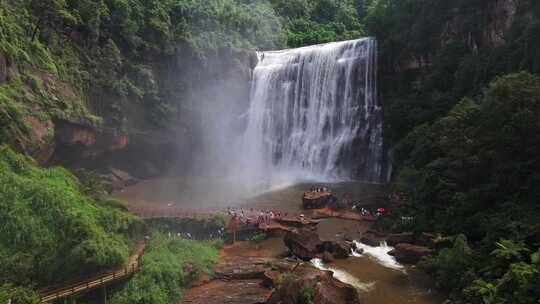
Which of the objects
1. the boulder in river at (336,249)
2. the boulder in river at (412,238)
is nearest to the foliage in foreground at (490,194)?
the boulder in river at (412,238)

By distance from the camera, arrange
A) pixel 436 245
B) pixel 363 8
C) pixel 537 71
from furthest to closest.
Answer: pixel 363 8
pixel 537 71
pixel 436 245

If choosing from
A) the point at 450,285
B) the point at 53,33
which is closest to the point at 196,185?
the point at 53,33

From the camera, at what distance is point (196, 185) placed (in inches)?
1597

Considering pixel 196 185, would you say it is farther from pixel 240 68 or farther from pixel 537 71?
pixel 537 71

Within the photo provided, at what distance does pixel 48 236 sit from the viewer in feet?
56.4

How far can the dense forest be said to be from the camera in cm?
1673

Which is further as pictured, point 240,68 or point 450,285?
point 240,68

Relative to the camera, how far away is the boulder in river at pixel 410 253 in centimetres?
2008

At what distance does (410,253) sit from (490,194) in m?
4.50

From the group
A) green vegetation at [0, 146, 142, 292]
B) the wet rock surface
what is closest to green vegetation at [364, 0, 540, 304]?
the wet rock surface

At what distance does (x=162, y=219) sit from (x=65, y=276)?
31.8ft

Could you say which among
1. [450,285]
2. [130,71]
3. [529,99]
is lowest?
[450,285]

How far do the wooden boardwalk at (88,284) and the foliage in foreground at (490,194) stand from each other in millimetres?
12772

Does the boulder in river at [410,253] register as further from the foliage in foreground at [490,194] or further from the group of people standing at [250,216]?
the group of people standing at [250,216]
